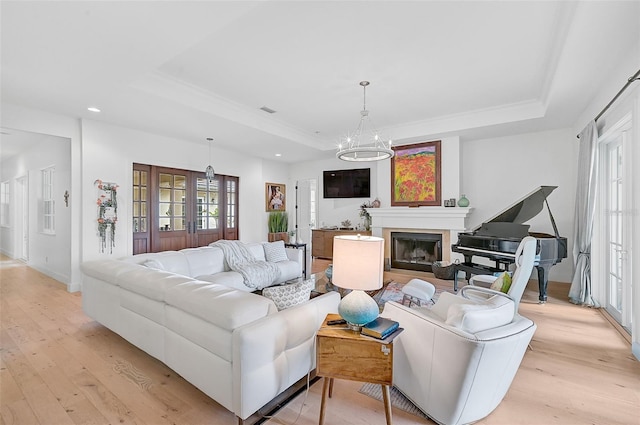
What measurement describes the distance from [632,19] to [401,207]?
14.0 feet

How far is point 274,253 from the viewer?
15.9 ft

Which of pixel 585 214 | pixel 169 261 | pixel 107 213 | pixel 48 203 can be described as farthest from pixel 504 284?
pixel 48 203

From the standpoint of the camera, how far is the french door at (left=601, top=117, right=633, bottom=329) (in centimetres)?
312

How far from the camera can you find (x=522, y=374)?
7.84ft

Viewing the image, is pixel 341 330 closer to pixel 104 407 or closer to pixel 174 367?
pixel 174 367

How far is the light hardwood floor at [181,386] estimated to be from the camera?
1.88m

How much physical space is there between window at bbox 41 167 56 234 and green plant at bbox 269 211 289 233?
4347 mm

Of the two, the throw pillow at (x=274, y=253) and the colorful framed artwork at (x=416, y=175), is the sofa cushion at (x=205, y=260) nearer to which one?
the throw pillow at (x=274, y=253)

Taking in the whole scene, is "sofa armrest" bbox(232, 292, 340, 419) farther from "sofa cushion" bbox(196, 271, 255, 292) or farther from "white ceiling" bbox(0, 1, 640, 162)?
"white ceiling" bbox(0, 1, 640, 162)

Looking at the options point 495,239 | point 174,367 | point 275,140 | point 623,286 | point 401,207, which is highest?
point 275,140

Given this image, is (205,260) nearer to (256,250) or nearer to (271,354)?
(256,250)

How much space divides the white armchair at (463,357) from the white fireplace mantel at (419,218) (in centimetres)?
399

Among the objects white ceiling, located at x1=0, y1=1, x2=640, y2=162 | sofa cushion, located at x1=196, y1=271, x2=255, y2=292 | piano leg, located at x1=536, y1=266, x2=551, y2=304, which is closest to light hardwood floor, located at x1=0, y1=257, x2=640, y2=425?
piano leg, located at x1=536, y1=266, x2=551, y2=304

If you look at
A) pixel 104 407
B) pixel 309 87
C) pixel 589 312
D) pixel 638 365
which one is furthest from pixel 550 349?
pixel 309 87
